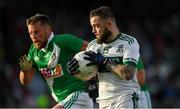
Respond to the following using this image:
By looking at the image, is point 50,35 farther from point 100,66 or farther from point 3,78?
point 3,78

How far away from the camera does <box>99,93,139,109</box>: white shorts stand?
781 cm

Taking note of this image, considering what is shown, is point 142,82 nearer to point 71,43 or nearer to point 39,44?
point 71,43

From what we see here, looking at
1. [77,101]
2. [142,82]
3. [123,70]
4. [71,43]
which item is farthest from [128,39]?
[142,82]

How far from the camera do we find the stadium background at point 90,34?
53.7 ft

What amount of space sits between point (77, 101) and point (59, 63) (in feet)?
1.63

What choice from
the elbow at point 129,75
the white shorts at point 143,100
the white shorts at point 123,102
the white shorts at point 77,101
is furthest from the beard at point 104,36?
the white shorts at point 77,101

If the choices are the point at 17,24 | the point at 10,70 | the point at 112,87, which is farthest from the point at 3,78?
the point at 112,87

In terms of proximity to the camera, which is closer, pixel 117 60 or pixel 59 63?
pixel 117 60

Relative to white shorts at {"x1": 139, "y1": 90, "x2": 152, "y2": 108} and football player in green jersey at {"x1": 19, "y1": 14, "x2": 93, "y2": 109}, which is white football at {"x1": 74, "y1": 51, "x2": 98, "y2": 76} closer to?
white shorts at {"x1": 139, "y1": 90, "x2": 152, "y2": 108}

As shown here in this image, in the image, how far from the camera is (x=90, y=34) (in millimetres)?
17750

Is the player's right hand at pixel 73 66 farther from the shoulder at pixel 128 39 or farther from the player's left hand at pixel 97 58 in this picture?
the shoulder at pixel 128 39

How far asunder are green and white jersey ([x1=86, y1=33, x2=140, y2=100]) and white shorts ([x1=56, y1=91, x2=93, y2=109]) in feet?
3.18

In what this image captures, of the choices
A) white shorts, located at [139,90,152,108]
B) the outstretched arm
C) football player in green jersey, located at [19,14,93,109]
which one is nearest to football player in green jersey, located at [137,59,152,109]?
white shorts, located at [139,90,152,108]

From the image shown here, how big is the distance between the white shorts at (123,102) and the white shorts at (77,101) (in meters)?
0.98
